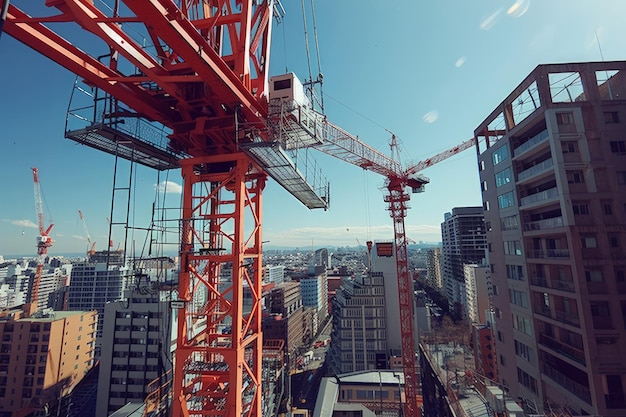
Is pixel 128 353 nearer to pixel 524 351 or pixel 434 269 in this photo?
pixel 524 351

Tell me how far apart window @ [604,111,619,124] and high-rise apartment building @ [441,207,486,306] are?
234 feet

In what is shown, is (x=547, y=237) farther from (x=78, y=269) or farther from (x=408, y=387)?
(x=78, y=269)

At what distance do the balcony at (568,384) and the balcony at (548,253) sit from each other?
638cm

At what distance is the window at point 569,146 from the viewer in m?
16.5

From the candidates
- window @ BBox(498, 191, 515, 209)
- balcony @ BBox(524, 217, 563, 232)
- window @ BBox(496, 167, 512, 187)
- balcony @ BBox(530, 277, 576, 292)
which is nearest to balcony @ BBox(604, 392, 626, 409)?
balcony @ BBox(530, 277, 576, 292)

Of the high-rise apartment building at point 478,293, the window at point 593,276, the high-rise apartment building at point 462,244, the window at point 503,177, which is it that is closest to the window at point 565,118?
the window at point 503,177

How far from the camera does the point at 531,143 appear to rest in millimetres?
18625

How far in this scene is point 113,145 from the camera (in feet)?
28.0

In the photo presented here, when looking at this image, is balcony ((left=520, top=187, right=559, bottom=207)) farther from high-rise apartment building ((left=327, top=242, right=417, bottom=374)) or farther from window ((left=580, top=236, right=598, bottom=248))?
high-rise apartment building ((left=327, top=242, right=417, bottom=374))

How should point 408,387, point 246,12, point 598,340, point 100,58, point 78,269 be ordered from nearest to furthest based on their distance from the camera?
point 100,58
point 246,12
point 598,340
point 408,387
point 78,269

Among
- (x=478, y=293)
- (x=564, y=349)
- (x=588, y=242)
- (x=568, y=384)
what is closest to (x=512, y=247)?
(x=588, y=242)

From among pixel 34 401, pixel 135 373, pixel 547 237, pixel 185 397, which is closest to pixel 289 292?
pixel 135 373

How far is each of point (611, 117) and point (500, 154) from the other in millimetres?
6455

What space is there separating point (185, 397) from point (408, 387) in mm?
30145
